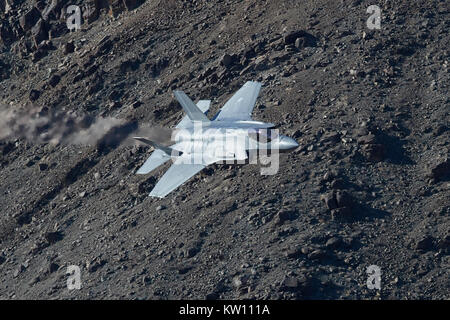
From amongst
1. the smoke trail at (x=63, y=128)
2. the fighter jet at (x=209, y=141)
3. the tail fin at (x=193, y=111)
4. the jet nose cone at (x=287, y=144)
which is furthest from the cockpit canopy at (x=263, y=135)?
the smoke trail at (x=63, y=128)

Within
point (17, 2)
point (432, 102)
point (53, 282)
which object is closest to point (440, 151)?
point (432, 102)

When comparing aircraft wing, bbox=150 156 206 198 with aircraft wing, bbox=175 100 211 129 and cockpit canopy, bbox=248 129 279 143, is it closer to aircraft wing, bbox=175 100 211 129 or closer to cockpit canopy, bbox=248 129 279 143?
aircraft wing, bbox=175 100 211 129

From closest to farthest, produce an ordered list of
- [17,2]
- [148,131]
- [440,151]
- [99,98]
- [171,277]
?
1. [171,277]
2. [440,151]
3. [148,131]
4. [99,98]
5. [17,2]

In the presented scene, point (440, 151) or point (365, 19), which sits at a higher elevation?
point (365, 19)

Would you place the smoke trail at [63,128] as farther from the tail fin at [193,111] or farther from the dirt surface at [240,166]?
the tail fin at [193,111]

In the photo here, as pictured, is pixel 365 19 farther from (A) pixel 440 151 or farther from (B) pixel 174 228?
A: (B) pixel 174 228

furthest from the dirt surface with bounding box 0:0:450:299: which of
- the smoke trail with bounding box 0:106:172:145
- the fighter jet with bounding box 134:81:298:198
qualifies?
the fighter jet with bounding box 134:81:298:198

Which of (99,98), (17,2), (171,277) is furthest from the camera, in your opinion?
(17,2)

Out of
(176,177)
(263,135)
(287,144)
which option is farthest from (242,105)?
(287,144)
